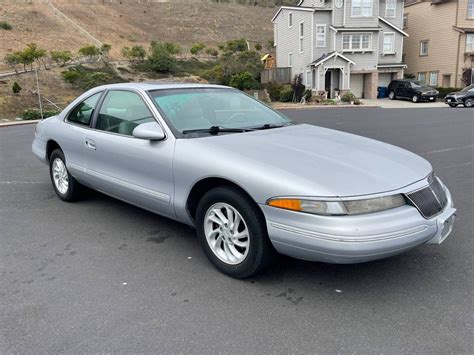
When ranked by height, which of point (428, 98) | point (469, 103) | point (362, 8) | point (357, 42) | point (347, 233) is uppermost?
point (362, 8)

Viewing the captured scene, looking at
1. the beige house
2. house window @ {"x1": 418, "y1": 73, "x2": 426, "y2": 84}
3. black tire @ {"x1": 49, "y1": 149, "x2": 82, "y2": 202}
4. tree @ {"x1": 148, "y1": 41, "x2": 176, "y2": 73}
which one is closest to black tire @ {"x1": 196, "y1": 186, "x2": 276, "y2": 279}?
black tire @ {"x1": 49, "y1": 149, "x2": 82, "y2": 202}

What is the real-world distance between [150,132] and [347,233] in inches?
76.1

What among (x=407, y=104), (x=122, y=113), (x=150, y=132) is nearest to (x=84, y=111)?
(x=122, y=113)

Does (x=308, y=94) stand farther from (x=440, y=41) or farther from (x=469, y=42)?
(x=469, y=42)

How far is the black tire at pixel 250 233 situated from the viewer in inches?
123

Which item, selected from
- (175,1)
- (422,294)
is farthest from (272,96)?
(175,1)

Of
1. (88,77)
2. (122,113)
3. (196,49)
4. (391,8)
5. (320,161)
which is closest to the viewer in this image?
(320,161)

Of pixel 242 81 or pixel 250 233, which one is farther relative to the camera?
pixel 242 81

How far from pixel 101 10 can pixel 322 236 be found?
7755cm

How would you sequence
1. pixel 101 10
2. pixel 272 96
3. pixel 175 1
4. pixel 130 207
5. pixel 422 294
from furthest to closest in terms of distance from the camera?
1. pixel 175 1
2. pixel 101 10
3. pixel 272 96
4. pixel 130 207
5. pixel 422 294

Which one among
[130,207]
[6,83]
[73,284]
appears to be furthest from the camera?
[6,83]

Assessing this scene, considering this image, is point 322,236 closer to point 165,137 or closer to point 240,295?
point 240,295

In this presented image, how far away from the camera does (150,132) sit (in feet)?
12.3

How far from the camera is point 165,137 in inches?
147
